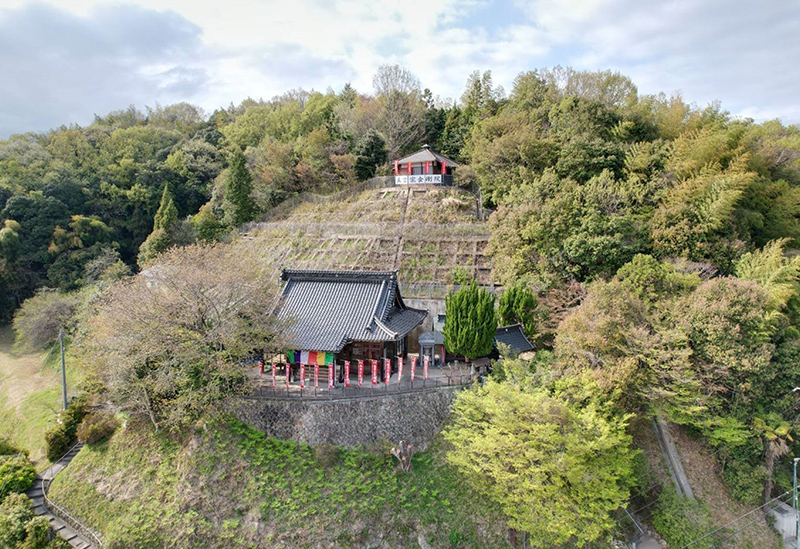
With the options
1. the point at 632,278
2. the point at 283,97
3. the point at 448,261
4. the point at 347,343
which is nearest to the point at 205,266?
the point at 347,343

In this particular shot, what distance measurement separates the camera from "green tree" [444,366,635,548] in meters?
14.7

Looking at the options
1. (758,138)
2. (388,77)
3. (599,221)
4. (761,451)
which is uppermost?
(388,77)

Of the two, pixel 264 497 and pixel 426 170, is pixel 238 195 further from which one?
Answer: pixel 264 497

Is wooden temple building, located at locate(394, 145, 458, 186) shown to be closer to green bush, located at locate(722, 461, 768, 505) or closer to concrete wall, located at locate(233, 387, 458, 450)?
concrete wall, located at locate(233, 387, 458, 450)

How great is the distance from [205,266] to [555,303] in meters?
18.8

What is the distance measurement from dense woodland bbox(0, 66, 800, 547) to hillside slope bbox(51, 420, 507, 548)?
5.09 ft

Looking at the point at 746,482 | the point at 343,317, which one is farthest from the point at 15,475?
the point at 746,482

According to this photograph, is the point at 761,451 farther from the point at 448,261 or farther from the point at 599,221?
the point at 448,261

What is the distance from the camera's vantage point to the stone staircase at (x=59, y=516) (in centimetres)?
Result: 1702

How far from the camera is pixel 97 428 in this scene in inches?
791

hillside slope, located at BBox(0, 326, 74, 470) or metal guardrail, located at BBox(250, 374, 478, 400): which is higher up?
metal guardrail, located at BBox(250, 374, 478, 400)

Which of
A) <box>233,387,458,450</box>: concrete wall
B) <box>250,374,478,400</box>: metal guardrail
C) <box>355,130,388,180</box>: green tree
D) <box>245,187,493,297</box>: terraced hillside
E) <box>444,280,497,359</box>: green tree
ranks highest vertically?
<box>355,130,388,180</box>: green tree

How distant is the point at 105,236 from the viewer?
43906 mm

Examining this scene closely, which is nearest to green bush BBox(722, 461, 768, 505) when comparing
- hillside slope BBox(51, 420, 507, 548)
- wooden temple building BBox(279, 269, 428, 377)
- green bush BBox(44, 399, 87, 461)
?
hillside slope BBox(51, 420, 507, 548)
